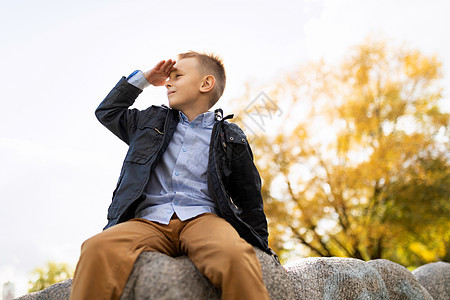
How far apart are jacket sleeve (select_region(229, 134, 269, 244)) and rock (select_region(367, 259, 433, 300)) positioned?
140cm

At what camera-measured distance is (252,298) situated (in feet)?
5.74

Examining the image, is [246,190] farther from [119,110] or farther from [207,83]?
[119,110]

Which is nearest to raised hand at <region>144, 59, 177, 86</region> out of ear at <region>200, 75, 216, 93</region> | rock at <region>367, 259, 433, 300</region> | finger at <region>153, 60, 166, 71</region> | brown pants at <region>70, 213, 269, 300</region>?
finger at <region>153, 60, 166, 71</region>

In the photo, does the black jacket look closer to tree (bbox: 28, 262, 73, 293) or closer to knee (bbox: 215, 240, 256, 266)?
knee (bbox: 215, 240, 256, 266)

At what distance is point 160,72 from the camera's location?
2.81m

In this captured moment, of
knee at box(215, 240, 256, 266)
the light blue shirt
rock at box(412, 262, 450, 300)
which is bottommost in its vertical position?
rock at box(412, 262, 450, 300)

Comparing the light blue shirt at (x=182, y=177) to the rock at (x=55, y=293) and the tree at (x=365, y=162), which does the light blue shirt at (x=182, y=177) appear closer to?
the rock at (x=55, y=293)

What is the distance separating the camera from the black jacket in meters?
2.35

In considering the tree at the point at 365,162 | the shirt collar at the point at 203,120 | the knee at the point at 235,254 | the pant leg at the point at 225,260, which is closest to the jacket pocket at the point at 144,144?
the shirt collar at the point at 203,120

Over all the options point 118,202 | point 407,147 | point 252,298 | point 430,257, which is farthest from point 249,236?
point 430,257

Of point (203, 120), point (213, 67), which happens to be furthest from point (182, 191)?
point (213, 67)

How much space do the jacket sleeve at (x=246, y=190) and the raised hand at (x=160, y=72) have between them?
29.7 inches

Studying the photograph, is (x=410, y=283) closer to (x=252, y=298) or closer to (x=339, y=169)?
(x=252, y=298)

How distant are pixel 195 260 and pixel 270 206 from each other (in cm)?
903
